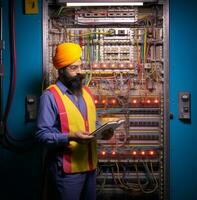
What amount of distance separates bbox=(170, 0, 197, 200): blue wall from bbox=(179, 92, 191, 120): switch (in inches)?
1.5

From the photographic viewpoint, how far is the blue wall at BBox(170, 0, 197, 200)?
2.77m

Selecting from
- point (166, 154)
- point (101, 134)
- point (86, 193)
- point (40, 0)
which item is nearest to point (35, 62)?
point (40, 0)

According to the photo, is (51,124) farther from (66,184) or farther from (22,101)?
(22,101)

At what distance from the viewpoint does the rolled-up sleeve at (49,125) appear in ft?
6.59

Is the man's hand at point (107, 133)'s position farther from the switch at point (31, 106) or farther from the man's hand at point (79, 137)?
the switch at point (31, 106)

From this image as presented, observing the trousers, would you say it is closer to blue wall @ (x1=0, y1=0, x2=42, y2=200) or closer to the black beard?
the black beard

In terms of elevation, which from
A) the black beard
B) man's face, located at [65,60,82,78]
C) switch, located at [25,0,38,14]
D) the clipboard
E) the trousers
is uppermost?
switch, located at [25,0,38,14]

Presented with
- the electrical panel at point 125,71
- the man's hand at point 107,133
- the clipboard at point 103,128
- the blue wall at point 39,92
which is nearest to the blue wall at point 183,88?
the blue wall at point 39,92

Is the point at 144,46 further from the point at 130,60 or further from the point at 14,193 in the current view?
the point at 14,193

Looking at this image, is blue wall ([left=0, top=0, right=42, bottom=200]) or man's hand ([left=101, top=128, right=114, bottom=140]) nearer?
man's hand ([left=101, top=128, right=114, bottom=140])

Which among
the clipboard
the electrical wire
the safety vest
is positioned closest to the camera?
Result: the clipboard

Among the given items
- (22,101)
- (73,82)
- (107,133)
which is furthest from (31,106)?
(107,133)

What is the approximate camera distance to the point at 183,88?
9.11 ft

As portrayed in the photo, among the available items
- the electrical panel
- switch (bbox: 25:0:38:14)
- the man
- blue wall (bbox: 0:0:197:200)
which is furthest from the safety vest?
switch (bbox: 25:0:38:14)
